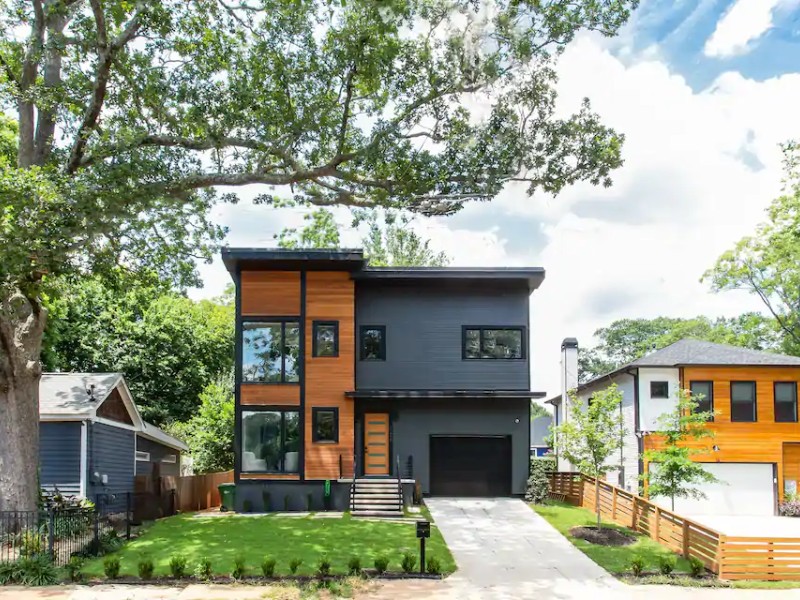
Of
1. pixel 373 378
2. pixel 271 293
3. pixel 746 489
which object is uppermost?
pixel 271 293

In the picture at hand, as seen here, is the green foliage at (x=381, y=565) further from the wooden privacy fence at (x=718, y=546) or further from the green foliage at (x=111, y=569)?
the wooden privacy fence at (x=718, y=546)

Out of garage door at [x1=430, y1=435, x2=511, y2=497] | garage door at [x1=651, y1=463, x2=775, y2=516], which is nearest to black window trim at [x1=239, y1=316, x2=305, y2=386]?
garage door at [x1=430, y1=435, x2=511, y2=497]

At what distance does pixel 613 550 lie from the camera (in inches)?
647

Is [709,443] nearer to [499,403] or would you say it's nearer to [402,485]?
[499,403]

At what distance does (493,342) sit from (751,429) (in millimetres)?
10288

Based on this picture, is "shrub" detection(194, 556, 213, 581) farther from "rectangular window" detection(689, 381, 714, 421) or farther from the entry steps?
"rectangular window" detection(689, 381, 714, 421)

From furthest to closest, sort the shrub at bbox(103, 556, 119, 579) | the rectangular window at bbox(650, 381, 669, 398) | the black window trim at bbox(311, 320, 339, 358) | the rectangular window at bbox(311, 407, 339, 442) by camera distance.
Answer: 1. the rectangular window at bbox(650, 381, 669, 398)
2. the black window trim at bbox(311, 320, 339, 358)
3. the rectangular window at bbox(311, 407, 339, 442)
4. the shrub at bbox(103, 556, 119, 579)

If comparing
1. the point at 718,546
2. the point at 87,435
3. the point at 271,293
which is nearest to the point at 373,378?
the point at 271,293

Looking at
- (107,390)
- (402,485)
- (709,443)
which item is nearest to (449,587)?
(402,485)

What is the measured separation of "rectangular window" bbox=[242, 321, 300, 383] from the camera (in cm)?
2312

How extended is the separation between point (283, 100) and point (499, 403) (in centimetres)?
1265

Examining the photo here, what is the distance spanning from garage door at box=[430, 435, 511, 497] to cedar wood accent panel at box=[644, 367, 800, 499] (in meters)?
5.98

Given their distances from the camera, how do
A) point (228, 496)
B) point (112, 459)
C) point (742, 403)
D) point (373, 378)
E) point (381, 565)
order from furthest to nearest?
A: point (742, 403) → point (373, 378) → point (228, 496) → point (112, 459) → point (381, 565)

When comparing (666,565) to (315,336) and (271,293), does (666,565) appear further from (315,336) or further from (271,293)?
(271,293)
